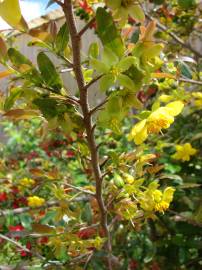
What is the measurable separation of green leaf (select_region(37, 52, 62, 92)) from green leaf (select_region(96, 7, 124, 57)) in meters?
0.10

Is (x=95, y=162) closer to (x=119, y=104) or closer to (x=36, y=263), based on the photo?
(x=119, y=104)

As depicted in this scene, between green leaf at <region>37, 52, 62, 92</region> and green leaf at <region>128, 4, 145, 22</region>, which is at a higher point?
green leaf at <region>128, 4, 145, 22</region>

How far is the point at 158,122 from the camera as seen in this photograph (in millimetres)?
724

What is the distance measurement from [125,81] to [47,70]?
0.12 metres

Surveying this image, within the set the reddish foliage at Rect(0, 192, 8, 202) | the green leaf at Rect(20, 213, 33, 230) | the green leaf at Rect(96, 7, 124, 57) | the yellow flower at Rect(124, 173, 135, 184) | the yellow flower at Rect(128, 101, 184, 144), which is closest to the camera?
the green leaf at Rect(96, 7, 124, 57)

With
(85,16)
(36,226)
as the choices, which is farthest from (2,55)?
(85,16)

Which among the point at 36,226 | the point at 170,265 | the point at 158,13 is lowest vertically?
the point at 170,265

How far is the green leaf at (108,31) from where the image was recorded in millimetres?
589

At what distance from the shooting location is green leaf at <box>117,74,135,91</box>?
0.61 m

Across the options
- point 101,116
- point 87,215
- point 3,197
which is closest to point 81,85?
point 101,116

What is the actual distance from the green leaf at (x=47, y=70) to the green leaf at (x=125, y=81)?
106 mm

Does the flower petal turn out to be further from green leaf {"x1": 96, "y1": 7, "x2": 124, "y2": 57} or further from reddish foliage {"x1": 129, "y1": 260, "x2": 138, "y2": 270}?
reddish foliage {"x1": 129, "y1": 260, "x2": 138, "y2": 270}

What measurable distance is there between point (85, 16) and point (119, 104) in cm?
130

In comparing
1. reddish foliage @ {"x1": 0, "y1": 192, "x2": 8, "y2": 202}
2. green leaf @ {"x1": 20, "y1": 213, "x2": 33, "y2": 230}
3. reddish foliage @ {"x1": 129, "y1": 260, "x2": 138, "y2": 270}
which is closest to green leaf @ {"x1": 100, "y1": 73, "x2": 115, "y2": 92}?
green leaf @ {"x1": 20, "y1": 213, "x2": 33, "y2": 230}
